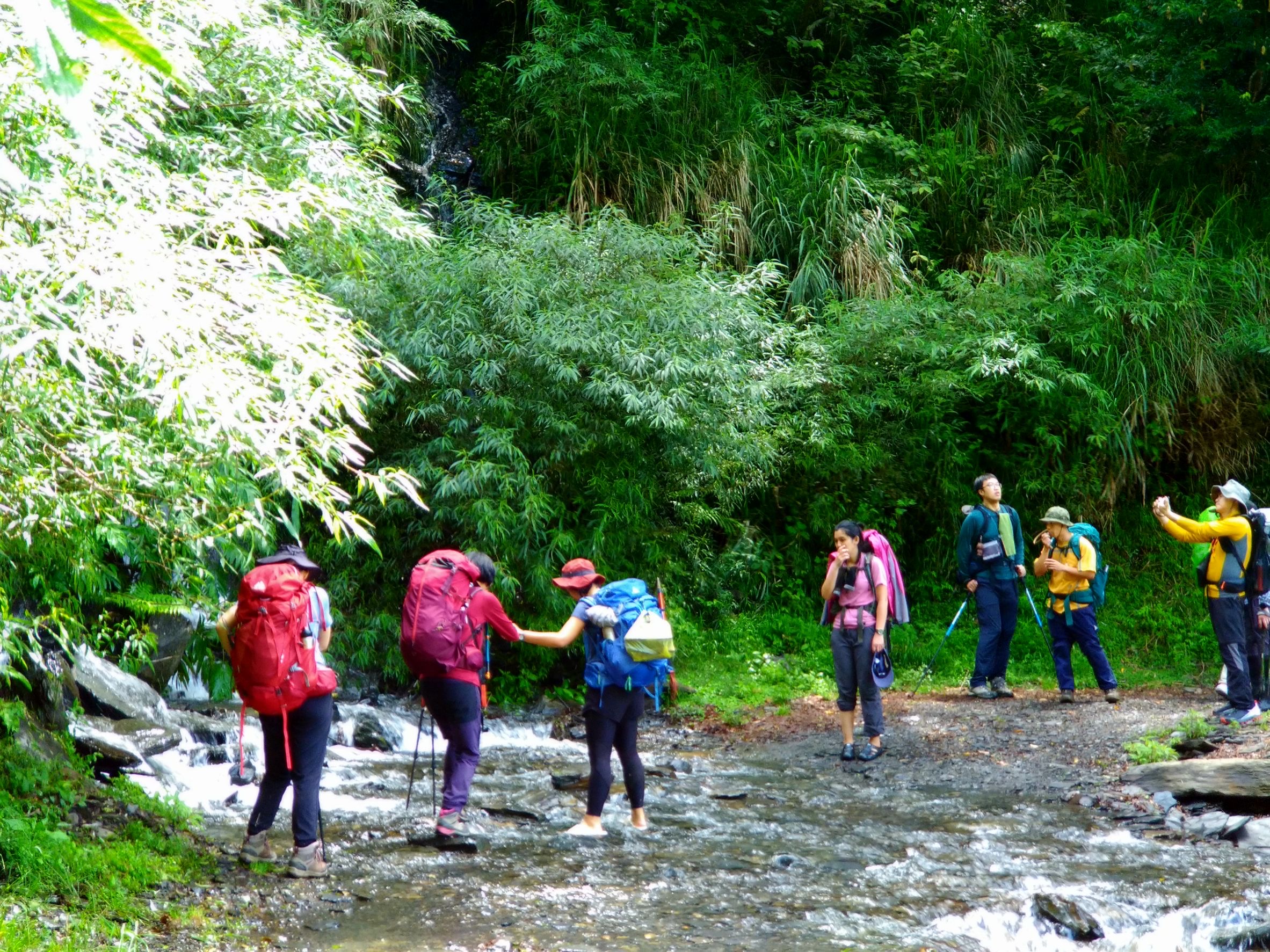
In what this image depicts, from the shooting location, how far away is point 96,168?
4.33 meters

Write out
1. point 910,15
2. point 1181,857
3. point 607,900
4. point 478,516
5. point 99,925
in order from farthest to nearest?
1. point 910,15
2. point 478,516
3. point 1181,857
4. point 607,900
5. point 99,925

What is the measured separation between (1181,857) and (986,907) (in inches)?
62.0

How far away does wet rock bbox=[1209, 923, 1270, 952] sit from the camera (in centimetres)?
504

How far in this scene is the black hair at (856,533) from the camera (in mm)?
→ 8180

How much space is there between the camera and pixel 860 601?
820cm

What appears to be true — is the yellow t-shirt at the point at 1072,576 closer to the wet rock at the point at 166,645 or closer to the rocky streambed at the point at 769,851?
the rocky streambed at the point at 769,851

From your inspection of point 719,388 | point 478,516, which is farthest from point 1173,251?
point 478,516

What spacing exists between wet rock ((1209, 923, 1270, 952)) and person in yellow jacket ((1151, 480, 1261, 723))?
3641 mm

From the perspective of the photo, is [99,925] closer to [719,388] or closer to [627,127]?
[719,388]

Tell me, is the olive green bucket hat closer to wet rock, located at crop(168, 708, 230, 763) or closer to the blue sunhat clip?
the blue sunhat clip

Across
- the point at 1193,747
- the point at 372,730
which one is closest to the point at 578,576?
the point at 372,730

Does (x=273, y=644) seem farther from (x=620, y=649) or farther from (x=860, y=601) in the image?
(x=860, y=601)

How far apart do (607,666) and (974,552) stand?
205 inches

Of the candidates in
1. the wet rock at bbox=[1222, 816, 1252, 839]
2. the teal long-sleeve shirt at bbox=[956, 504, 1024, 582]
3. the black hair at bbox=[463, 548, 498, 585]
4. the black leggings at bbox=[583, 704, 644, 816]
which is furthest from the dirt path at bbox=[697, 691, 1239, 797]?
the black hair at bbox=[463, 548, 498, 585]
